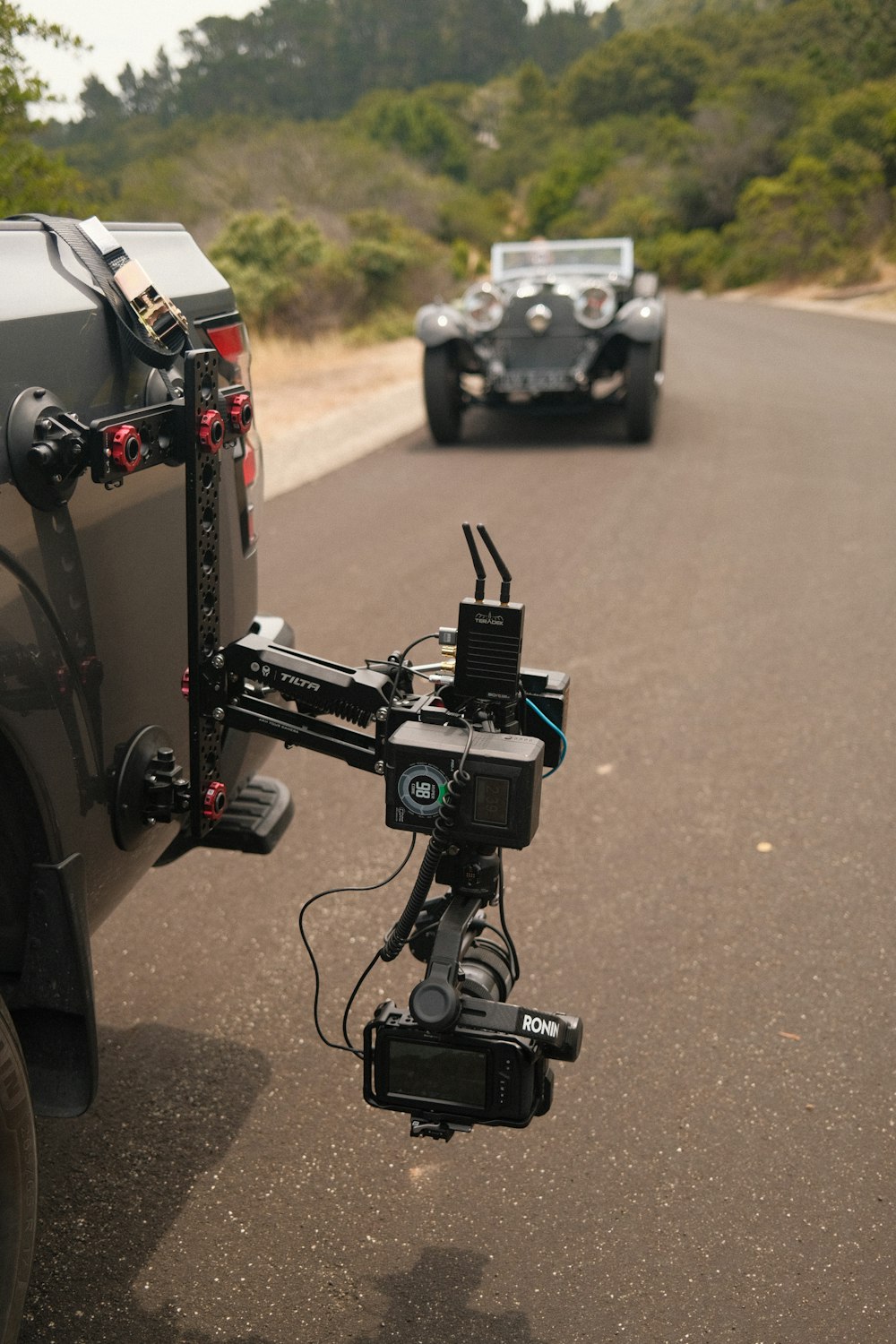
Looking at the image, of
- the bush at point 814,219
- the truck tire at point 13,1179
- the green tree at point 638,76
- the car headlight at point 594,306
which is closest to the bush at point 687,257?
the bush at point 814,219

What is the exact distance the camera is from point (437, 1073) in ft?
6.78

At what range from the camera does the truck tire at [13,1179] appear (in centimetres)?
177

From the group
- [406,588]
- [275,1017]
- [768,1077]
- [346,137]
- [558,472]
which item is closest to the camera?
[768,1077]

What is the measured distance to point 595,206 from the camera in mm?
74750

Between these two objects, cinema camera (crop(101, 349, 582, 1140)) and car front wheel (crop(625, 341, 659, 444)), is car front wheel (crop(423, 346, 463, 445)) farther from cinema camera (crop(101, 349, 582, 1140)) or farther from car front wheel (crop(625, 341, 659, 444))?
cinema camera (crop(101, 349, 582, 1140))

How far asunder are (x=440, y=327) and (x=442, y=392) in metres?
0.58

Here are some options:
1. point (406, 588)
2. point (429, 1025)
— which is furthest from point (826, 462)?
point (429, 1025)

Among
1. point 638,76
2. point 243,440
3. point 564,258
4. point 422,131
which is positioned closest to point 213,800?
point 243,440

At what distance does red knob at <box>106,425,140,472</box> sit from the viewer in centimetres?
192

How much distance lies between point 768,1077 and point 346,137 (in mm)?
56100

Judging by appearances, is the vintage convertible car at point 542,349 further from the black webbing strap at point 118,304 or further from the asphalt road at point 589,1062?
the black webbing strap at point 118,304

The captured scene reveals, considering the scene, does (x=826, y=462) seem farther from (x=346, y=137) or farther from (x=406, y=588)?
(x=346, y=137)

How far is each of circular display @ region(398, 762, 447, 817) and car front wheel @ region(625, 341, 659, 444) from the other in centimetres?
928

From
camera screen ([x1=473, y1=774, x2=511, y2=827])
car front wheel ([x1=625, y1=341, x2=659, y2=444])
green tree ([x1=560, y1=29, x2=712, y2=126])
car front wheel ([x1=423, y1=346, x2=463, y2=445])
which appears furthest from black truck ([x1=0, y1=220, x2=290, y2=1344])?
green tree ([x1=560, y1=29, x2=712, y2=126])
